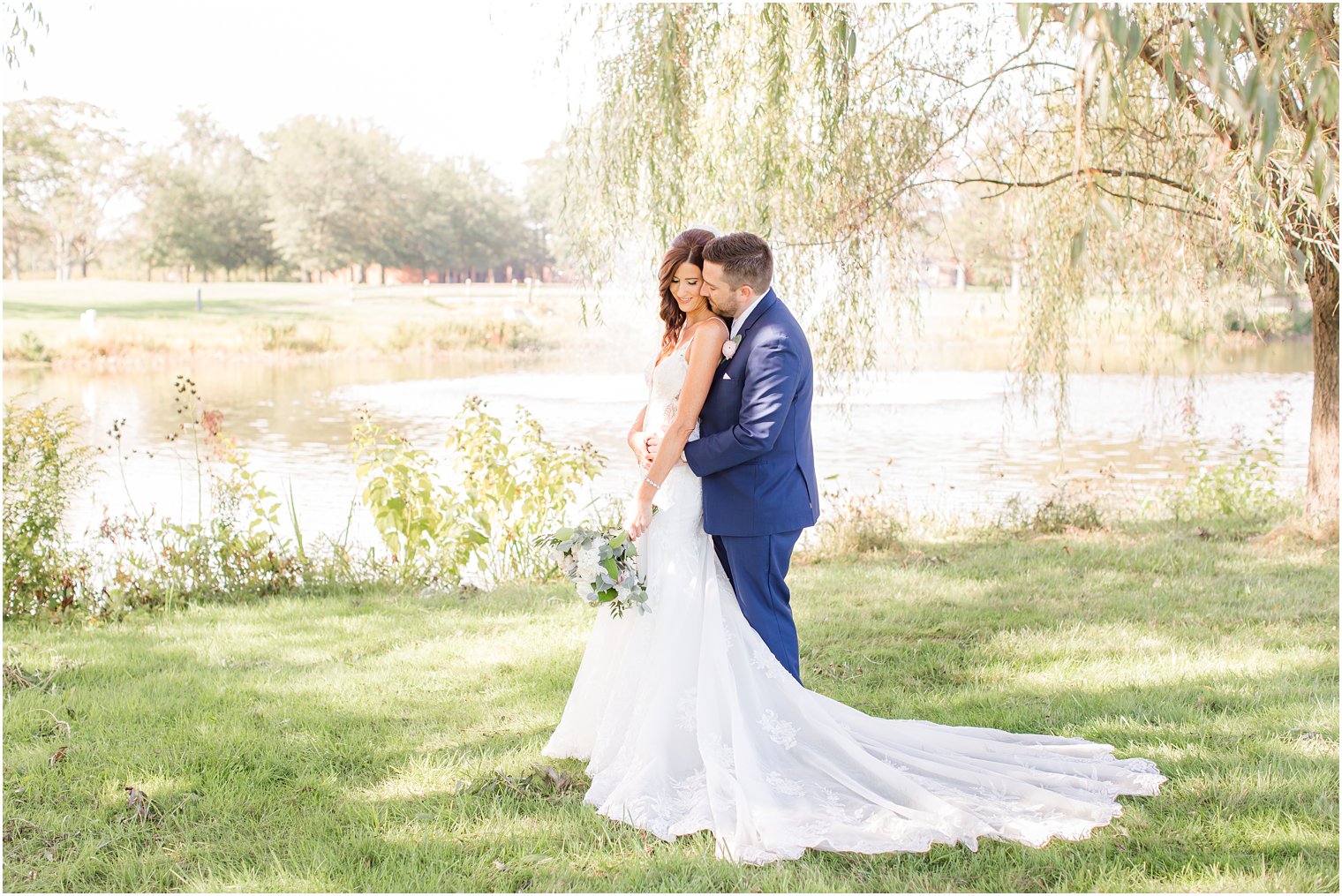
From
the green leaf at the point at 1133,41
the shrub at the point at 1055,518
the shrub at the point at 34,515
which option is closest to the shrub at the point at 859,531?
the shrub at the point at 1055,518

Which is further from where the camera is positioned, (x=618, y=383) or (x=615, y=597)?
(x=618, y=383)

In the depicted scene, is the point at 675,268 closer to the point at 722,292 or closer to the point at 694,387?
the point at 722,292

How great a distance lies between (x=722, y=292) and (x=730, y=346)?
185 mm

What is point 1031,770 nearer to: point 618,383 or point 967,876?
point 967,876

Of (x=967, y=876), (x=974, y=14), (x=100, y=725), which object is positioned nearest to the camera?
(x=967, y=876)

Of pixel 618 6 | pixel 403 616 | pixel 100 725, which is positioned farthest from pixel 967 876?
pixel 618 6

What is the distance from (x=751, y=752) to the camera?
10.5 ft

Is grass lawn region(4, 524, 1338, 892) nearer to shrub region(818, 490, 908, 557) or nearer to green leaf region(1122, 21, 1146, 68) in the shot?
shrub region(818, 490, 908, 557)

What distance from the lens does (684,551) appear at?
138 inches

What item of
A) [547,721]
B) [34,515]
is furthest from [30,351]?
[547,721]

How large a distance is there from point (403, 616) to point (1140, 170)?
16.5 feet

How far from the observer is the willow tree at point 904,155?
602 centimetres

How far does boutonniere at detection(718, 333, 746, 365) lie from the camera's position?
339 cm

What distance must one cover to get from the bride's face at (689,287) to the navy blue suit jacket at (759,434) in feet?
0.67
